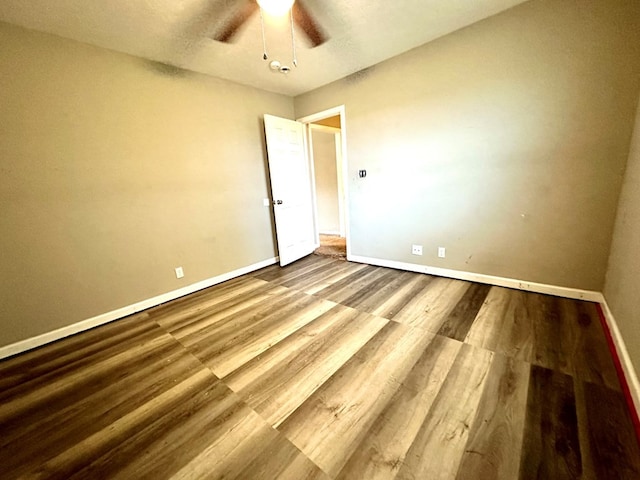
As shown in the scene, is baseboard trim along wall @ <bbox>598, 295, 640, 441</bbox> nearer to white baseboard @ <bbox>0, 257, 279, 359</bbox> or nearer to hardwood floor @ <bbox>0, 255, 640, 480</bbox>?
hardwood floor @ <bbox>0, 255, 640, 480</bbox>

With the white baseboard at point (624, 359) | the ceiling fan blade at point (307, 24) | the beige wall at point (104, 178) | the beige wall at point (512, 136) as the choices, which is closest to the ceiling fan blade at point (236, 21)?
the ceiling fan blade at point (307, 24)

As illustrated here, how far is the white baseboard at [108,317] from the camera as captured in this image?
201 centimetres

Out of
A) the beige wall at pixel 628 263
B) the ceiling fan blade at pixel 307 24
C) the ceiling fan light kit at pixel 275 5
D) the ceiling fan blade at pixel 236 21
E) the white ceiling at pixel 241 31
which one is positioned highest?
the white ceiling at pixel 241 31

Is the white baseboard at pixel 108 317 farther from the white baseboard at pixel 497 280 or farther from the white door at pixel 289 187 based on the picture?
the white baseboard at pixel 497 280

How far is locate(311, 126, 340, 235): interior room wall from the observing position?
5.59 m

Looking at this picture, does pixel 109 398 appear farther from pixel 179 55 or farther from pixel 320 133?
pixel 320 133

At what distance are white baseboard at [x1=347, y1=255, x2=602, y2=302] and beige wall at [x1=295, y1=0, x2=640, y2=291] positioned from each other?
61mm

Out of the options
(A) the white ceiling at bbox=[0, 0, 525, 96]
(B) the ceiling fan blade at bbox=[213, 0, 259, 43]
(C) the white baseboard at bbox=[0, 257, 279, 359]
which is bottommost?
(C) the white baseboard at bbox=[0, 257, 279, 359]

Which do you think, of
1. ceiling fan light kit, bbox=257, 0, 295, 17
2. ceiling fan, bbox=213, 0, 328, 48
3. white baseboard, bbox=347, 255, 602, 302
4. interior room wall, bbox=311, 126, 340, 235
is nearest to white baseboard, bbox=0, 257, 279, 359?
white baseboard, bbox=347, 255, 602, 302

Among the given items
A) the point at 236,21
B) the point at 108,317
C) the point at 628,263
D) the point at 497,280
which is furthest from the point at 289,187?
the point at 628,263

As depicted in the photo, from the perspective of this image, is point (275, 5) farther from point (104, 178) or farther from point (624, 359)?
point (624, 359)

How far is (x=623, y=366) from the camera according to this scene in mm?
1399

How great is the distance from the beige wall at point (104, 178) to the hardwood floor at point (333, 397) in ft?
1.68

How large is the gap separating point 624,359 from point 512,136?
187cm
